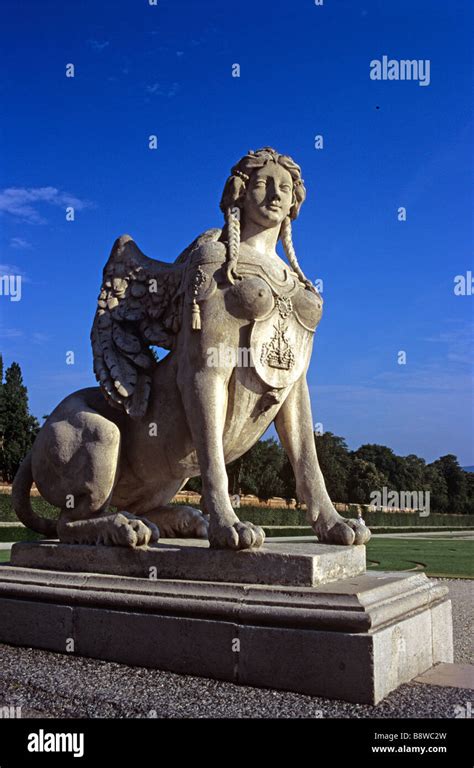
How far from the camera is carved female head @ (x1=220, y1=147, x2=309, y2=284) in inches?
212

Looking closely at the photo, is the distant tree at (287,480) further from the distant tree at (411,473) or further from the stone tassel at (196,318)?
the stone tassel at (196,318)

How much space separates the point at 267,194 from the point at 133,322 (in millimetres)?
1529

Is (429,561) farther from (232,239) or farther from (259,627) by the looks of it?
(259,627)

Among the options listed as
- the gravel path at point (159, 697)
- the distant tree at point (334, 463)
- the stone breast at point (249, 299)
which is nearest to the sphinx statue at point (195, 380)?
the stone breast at point (249, 299)

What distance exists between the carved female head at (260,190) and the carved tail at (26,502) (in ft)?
9.20

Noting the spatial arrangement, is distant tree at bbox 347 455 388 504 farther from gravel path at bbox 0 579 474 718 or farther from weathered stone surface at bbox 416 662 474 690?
gravel path at bbox 0 579 474 718

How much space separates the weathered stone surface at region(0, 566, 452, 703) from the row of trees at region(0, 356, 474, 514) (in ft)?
94.0

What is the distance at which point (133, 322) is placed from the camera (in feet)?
18.8

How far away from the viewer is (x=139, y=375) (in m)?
5.56

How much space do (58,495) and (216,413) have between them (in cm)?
161

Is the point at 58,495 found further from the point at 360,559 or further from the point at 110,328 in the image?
the point at 360,559

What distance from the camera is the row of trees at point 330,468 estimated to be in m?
43.0

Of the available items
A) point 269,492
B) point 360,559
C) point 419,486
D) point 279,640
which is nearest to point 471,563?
point 360,559

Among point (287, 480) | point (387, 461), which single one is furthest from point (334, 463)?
point (387, 461)
